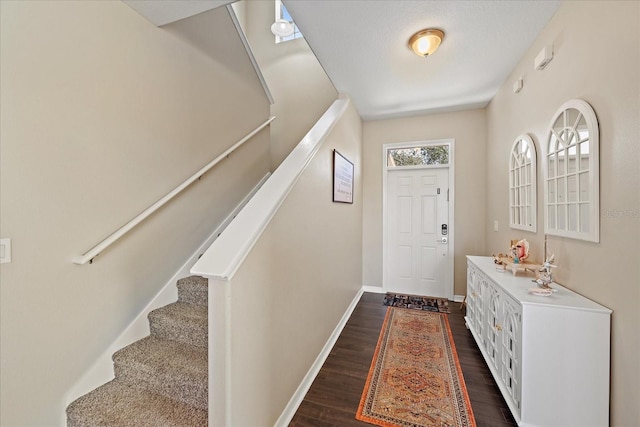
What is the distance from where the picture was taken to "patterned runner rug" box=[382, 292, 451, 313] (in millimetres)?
3568

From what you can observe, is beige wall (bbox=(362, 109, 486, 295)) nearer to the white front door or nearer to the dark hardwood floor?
the white front door

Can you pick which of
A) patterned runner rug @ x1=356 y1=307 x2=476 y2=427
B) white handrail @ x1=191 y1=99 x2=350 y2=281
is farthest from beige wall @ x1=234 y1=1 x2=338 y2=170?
patterned runner rug @ x1=356 y1=307 x2=476 y2=427

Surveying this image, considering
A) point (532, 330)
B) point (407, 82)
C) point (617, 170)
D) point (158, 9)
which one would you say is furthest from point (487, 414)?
point (158, 9)

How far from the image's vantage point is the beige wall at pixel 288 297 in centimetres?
125

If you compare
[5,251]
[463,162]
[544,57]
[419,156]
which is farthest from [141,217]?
[463,162]

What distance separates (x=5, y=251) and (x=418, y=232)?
4.14m

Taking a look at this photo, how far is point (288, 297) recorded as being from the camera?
1696 millimetres

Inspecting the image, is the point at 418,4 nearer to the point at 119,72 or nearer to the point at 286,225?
the point at 286,225

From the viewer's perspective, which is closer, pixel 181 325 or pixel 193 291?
pixel 181 325

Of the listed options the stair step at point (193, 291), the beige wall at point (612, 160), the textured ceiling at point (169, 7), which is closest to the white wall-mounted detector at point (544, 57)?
the beige wall at point (612, 160)

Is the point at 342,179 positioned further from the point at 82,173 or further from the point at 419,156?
the point at 82,173

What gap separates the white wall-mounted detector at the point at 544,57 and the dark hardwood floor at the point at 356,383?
Answer: 2.54 metres

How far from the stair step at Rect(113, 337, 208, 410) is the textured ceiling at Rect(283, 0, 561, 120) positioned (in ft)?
8.22

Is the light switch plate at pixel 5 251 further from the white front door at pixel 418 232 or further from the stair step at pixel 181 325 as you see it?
the white front door at pixel 418 232
